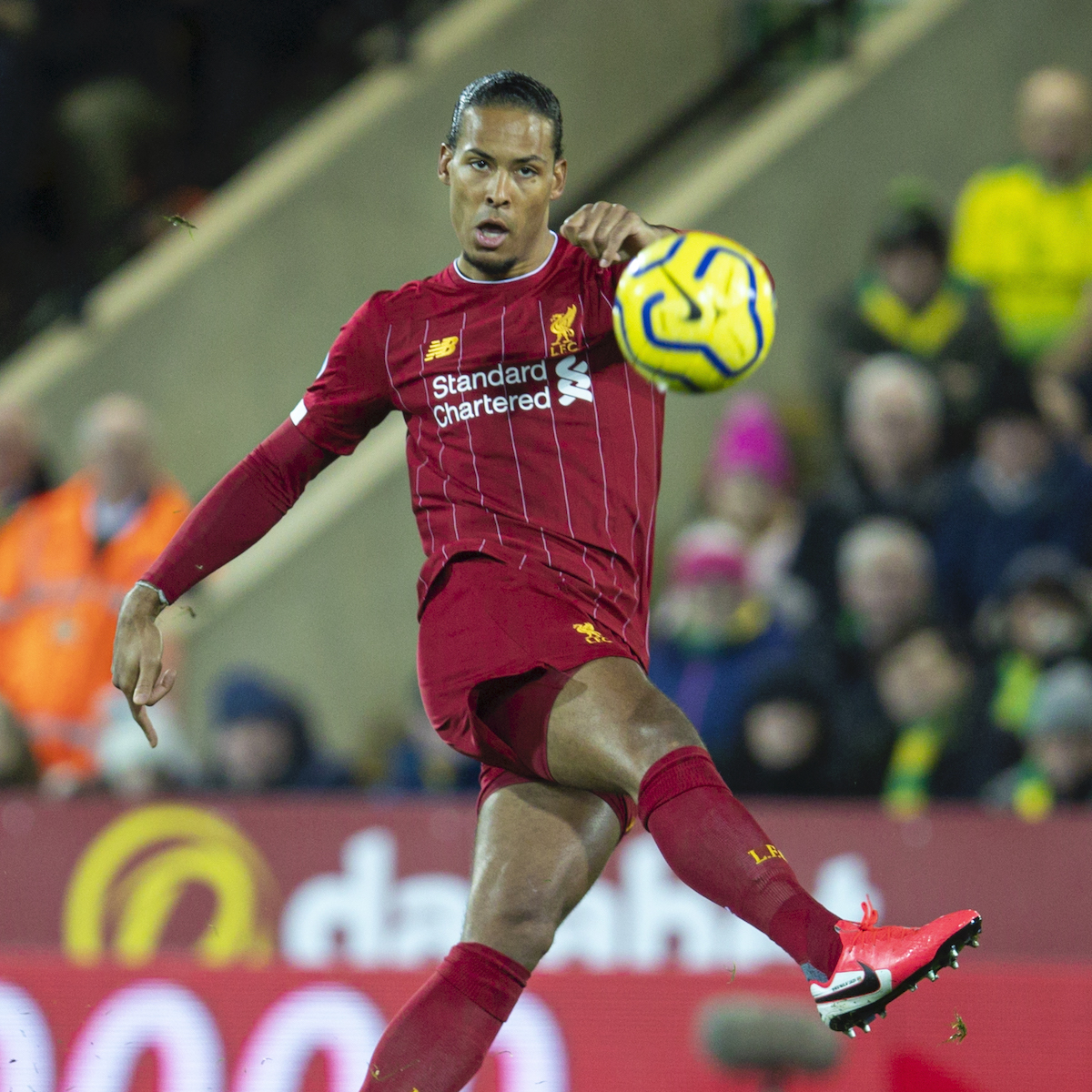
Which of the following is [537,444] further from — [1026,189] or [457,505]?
[1026,189]

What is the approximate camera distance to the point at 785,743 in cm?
679

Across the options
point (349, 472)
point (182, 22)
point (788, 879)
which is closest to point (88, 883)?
point (349, 472)

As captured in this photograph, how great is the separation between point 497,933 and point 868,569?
3.44m

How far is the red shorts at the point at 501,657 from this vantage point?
3.74 metres

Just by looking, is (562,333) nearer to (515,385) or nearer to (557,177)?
(515,385)

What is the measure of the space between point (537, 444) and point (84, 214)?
6625 millimetres

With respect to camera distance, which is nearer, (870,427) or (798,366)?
(870,427)

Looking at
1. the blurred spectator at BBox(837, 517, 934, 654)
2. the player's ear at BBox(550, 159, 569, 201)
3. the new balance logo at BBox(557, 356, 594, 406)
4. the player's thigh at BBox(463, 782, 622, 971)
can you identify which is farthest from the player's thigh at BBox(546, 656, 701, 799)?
the blurred spectator at BBox(837, 517, 934, 654)

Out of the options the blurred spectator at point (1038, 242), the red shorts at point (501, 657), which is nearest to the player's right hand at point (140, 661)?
the red shorts at point (501, 657)

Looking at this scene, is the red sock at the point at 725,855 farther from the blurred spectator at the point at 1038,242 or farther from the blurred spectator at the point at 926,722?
the blurred spectator at the point at 1038,242

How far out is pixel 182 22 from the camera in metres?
10.2

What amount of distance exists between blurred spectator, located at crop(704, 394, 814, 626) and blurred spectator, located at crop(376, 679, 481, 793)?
131 centimetres

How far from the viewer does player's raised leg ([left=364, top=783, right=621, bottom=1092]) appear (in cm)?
383

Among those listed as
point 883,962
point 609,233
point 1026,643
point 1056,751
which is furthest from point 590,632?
point 1026,643
